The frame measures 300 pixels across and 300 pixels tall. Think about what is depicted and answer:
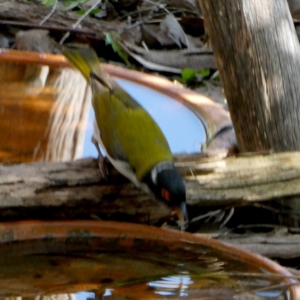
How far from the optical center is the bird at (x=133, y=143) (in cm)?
290

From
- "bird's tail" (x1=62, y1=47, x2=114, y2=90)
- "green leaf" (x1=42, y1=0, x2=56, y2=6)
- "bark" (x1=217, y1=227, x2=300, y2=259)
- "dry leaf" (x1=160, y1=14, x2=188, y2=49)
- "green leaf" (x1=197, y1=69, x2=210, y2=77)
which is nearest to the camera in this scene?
"bark" (x1=217, y1=227, x2=300, y2=259)

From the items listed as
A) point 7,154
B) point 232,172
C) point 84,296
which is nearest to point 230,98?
point 232,172

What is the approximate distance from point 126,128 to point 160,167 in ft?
1.40

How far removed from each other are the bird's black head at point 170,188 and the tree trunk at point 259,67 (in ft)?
3.04

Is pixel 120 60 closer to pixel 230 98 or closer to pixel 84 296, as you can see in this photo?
pixel 230 98

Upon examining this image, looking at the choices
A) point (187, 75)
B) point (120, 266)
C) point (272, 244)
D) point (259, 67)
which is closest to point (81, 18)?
point (187, 75)

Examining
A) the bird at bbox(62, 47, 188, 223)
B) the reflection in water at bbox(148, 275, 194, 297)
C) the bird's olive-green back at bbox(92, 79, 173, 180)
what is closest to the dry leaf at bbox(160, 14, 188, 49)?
the bird at bbox(62, 47, 188, 223)

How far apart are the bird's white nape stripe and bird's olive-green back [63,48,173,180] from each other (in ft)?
0.11

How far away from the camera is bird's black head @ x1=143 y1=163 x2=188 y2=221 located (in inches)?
112

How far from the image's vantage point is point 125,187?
316 centimetres

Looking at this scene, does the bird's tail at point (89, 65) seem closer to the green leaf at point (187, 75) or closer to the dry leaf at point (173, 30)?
the green leaf at point (187, 75)

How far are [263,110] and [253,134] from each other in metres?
0.15

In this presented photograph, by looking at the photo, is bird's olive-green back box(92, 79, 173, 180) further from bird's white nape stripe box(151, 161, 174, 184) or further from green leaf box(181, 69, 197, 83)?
green leaf box(181, 69, 197, 83)

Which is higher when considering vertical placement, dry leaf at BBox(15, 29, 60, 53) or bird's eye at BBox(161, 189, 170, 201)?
dry leaf at BBox(15, 29, 60, 53)
